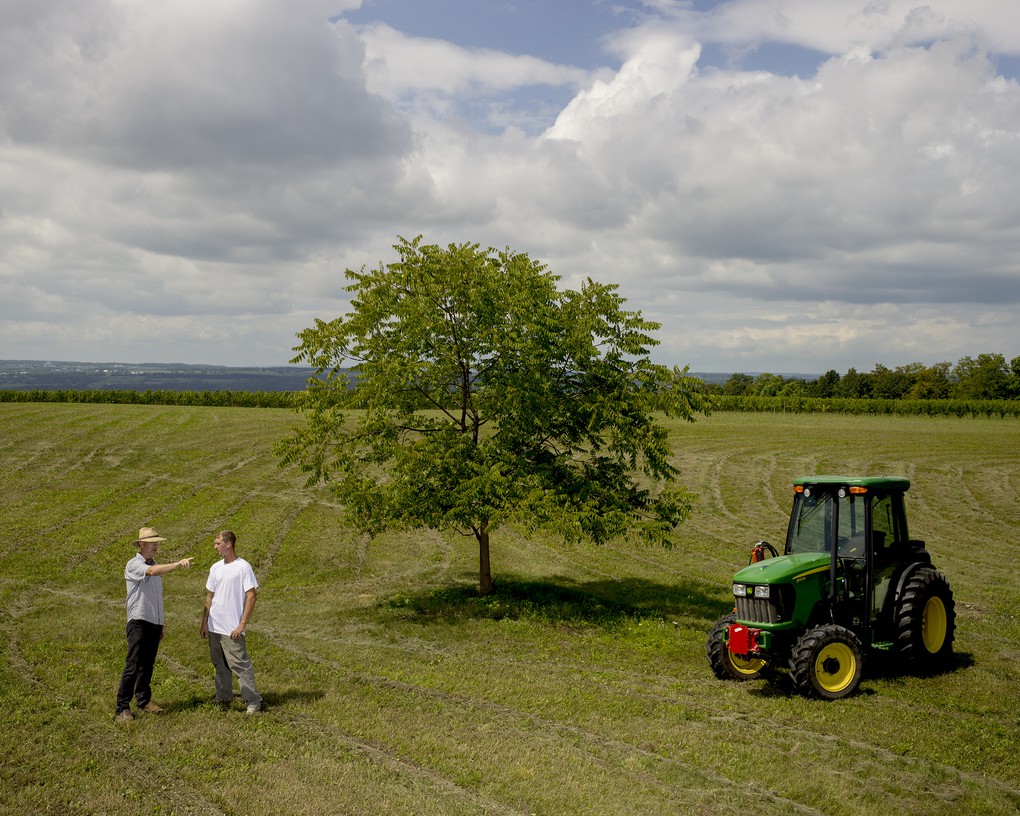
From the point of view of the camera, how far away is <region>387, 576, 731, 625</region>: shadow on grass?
1697 centimetres

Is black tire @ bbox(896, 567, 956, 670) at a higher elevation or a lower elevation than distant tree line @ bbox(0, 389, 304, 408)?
lower

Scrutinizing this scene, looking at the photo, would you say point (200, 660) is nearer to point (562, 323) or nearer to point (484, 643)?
point (484, 643)

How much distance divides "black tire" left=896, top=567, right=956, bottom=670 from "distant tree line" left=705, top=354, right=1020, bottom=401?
375ft

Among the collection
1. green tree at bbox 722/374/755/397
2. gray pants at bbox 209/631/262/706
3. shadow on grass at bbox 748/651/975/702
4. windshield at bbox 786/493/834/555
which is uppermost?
green tree at bbox 722/374/755/397

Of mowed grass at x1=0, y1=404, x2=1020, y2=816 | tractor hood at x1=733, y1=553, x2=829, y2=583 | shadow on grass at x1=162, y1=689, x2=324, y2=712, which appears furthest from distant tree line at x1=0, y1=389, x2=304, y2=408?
tractor hood at x1=733, y1=553, x2=829, y2=583

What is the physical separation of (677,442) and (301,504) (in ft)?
87.7

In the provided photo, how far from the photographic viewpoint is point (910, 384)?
14238 centimetres

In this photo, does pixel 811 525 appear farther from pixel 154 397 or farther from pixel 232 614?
pixel 154 397

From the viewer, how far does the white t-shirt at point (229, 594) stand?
970cm

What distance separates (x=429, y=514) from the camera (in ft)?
54.3

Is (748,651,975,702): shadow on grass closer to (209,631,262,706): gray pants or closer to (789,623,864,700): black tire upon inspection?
(789,623,864,700): black tire

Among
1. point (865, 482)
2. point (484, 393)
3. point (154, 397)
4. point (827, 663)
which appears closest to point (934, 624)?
point (827, 663)

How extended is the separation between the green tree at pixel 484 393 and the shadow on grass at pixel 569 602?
71.0 inches

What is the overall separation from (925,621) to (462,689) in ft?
24.5
